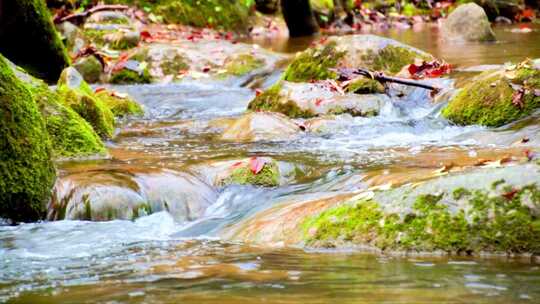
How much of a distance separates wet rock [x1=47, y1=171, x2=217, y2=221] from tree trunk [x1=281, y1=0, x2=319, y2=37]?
1489 cm

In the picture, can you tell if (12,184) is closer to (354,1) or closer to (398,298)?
(398,298)

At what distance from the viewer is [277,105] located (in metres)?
9.91

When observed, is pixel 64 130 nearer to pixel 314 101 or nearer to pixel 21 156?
pixel 21 156

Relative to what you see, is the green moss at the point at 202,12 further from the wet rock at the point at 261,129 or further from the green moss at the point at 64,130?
the green moss at the point at 64,130

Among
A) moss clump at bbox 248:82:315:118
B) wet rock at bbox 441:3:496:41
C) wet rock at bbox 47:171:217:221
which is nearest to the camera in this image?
wet rock at bbox 47:171:217:221

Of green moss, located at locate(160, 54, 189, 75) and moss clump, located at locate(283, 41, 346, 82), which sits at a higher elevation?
moss clump, located at locate(283, 41, 346, 82)

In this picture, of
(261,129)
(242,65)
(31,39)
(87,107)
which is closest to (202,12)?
(242,65)

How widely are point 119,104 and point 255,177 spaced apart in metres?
4.48

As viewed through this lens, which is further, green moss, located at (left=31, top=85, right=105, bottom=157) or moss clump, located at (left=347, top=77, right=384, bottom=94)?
moss clump, located at (left=347, top=77, right=384, bottom=94)

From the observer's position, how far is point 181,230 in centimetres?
546

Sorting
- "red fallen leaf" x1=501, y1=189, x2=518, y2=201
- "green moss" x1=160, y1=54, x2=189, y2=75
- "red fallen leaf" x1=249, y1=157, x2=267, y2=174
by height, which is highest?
"red fallen leaf" x1=501, y1=189, x2=518, y2=201

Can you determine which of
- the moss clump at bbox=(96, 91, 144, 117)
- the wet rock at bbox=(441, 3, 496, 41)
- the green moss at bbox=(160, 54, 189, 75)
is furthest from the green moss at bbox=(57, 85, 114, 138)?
the wet rock at bbox=(441, 3, 496, 41)

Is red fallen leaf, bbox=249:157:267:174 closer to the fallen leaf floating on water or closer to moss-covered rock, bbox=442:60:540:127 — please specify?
moss-covered rock, bbox=442:60:540:127

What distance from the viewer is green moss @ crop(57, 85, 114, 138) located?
8469 millimetres
